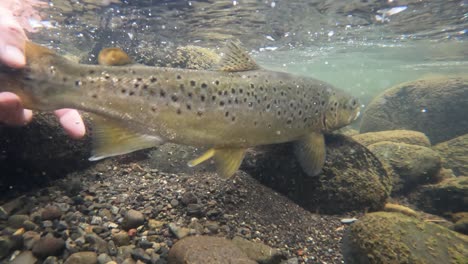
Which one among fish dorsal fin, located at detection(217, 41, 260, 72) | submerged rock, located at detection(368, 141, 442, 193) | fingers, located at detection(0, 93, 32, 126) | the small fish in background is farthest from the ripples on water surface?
fingers, located at detection(0, 93, 32, 126)

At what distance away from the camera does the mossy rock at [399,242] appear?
11.5ft

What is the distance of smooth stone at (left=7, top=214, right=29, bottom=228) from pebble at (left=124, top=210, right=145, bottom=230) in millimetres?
1218

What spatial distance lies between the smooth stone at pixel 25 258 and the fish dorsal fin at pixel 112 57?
7.62 ft

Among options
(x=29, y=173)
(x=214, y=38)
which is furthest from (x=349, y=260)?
(x=214, y=38)

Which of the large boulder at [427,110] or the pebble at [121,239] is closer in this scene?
the pebble at [121,239]

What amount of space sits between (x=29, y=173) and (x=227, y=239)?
3.21 metres

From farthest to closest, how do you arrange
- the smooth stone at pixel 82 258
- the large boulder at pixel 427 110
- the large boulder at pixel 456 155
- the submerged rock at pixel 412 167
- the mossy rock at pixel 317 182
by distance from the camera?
the large boulder at pixel 427 110 → the large boulder at pixel 456 155 → the submerged rock at pixel 412 167 → the mossy rock at pixel 317 182 → the smooth stone at pixel 82 258

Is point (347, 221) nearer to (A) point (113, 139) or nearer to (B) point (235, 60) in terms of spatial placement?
(B) point (235, 60)

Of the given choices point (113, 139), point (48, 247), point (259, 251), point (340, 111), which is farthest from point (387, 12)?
point (48, 247)

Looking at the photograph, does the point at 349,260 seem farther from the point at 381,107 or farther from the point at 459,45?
the point at 459,45

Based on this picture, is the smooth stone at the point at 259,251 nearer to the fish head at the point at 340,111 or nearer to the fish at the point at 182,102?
the fish at the point at 182,102

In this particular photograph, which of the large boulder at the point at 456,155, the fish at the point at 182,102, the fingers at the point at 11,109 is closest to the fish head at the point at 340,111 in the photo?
the fish at the point at 182,102

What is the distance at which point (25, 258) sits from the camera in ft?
10.0

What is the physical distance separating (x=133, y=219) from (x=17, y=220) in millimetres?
1395
